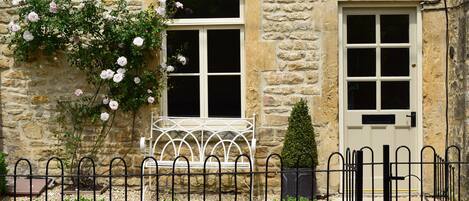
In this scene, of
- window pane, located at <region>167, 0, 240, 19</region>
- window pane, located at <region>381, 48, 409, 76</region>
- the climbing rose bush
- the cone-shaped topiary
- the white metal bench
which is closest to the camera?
the cone-shaped topiary

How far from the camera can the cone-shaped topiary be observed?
712cm

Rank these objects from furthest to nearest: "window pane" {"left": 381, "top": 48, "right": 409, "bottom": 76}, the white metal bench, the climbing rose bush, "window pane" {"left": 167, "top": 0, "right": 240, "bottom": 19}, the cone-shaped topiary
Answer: "window pane" {"left": 167, "top": 0, "right": 240, "bottom": 19}
"window pane" {"left": 381, "top": 48, "right": 409, "bottom": 76}
the white metal bench
the climbing rose bush
the cone-shaped topiary

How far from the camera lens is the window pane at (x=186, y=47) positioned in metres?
7.95

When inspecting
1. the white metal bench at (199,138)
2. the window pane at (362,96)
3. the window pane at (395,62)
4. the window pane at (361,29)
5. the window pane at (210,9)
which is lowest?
the white metal bench at (199,138)

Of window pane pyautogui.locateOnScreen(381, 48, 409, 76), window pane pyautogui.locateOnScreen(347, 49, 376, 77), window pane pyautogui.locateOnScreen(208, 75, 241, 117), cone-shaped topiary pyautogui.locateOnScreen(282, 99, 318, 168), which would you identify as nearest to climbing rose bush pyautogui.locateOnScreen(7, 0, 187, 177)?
window pane pyautogui.locateOnScreen(208, 75, 241, 117)

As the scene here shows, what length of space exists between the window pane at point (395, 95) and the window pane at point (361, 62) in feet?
0.82

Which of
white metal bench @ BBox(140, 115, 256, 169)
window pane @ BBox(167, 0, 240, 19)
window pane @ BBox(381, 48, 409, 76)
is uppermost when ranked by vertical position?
window pane @ BBox(167, 0, 240, 19)

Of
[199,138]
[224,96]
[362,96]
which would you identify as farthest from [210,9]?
[362,96]

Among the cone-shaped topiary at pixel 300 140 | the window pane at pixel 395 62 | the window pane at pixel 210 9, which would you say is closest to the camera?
the cone-shaped topiary at pixel 300 140

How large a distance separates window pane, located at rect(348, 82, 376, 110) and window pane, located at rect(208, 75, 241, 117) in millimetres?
1425

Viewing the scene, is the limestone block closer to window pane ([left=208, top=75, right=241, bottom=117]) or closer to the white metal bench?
the white metal bench

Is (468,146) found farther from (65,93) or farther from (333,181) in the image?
(65,93)

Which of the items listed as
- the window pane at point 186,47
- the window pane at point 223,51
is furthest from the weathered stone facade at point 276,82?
the window pane at point 186,47

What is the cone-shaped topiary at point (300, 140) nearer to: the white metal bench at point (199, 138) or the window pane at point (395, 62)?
the white metal bench at point (199, 138)
